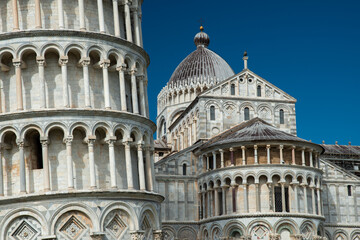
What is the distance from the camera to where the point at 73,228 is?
33.8 metres

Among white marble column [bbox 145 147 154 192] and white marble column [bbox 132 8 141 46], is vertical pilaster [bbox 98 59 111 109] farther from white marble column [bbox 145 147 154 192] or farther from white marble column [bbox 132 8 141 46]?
white marble column [bbox 132 8 141 46]

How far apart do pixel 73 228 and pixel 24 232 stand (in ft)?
8.07

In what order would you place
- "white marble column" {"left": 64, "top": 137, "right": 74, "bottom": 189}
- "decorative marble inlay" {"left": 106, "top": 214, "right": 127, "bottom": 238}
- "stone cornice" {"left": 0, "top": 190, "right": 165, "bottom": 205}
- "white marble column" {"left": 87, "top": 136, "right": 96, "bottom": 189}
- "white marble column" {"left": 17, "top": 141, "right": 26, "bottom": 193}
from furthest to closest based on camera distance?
"decorative marble inlay" {"left": 106, "top": 214, "right": 127, "bottom": 238} → "white marble column" {"left": 87, "top": 136, "right": 96, "bottom": 189} → "white marble column" {"left": 64, "top": 137, "right": 74, "bottom": 189} → "white marble column" {"left": 17, "top": 141, "right": 26, "bottom": 193} → "stone cornice" {"left": 0, "top": 190, "right": 165, "bottom": 205}

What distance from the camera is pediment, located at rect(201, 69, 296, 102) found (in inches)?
2340

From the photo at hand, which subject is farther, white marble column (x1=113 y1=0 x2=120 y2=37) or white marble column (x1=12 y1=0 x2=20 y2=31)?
white marble column (x1=113 y1=0 x2=120 y2=37)

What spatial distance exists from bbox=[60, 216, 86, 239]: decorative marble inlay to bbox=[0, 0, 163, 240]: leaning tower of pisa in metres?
0.05

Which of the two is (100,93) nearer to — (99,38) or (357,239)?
(99,38)

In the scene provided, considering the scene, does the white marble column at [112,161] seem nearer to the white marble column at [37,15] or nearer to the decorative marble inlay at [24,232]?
the decorative marble inlay at [24,232]

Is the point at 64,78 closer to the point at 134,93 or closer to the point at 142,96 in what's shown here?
the point at 134,93

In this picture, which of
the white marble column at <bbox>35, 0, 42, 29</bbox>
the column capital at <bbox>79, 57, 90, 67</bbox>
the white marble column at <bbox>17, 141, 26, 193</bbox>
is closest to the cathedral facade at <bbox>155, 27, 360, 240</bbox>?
the column capital at <bbox>79, 57, 90, 67</bbox>

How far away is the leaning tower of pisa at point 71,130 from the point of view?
3372 centimetres

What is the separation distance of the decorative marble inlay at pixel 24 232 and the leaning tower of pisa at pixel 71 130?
0.17ft

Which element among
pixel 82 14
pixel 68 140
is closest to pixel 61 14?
pixel 82 14

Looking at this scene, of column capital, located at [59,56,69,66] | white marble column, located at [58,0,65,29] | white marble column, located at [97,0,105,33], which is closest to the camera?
column capital, located at [59,56,69,66]
